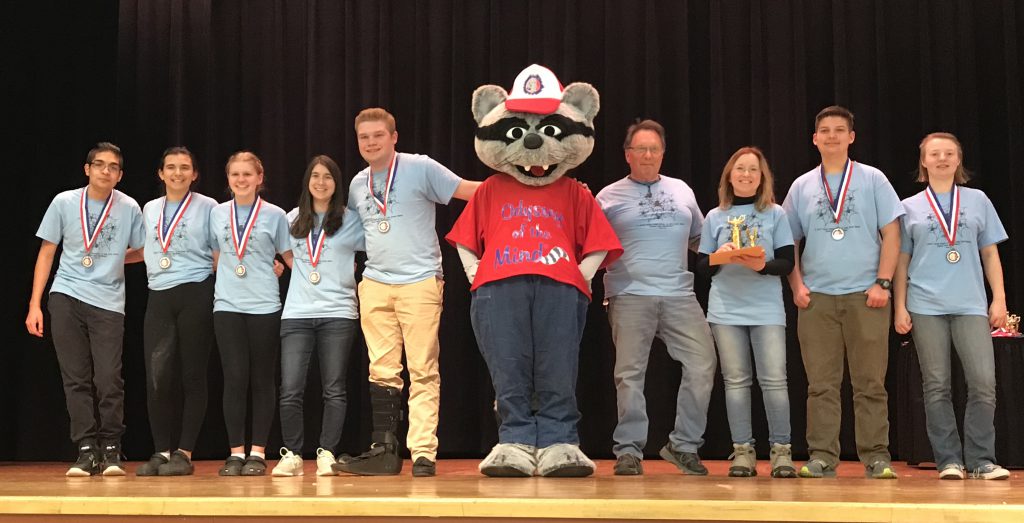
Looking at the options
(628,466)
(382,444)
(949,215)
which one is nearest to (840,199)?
(949,215)

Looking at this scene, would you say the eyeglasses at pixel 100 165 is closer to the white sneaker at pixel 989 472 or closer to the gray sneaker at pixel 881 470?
the gray sneaker at pixel 881 470

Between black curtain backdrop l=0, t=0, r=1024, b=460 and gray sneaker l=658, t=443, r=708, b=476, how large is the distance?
1.51 m

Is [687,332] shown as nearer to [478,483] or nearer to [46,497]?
[478,483]

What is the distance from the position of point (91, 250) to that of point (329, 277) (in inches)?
40.8

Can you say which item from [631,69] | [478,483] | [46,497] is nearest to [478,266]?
[478,483]

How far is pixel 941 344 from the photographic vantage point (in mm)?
3729

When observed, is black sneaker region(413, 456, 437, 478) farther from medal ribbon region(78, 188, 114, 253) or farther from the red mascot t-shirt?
medal ribbon region(78, 188, 114, 253)

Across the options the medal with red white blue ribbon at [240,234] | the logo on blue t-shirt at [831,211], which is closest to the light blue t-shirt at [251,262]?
the medal with red white blue ribbon at [240,234]

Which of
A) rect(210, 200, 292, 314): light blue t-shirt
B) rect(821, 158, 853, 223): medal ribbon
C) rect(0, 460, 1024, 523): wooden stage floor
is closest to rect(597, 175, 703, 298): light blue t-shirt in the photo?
rect(821, 158, 853, 223): medal ribbon

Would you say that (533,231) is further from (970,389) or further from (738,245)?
(970,389)

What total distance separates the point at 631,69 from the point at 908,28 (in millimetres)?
1489

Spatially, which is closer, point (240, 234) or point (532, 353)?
point (532, 353)

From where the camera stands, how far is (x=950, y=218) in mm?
3793

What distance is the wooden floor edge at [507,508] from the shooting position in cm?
251
